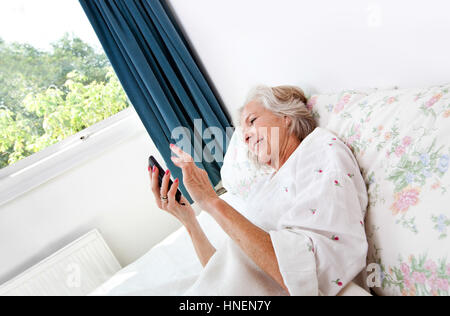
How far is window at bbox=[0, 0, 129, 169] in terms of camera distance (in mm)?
1871

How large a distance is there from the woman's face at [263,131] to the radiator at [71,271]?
1129mm

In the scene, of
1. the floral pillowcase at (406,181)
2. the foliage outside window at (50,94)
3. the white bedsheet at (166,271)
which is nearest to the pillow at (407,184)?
the floral pillowcase at (406,181)

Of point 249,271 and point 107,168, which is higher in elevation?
point 107,168

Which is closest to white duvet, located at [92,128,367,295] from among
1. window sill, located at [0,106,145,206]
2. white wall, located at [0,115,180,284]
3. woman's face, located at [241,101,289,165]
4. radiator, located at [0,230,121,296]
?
woman's face, located at [241,101,289,165]

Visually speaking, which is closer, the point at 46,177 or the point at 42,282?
the point at 42,282

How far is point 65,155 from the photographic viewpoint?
1.87 metres

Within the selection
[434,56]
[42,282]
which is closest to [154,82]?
[42,282]

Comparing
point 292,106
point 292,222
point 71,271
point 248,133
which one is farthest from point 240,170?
point 71,271

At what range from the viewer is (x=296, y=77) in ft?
4.65

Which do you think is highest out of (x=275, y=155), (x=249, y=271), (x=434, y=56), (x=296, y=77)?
(x=296, y=77)

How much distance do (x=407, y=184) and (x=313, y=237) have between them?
0.85 feet

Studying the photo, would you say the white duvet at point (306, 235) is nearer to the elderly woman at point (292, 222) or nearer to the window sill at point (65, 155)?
the elderly woman at point (292, 222)

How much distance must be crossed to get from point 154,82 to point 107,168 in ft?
Answer: 2.00
